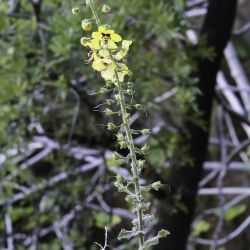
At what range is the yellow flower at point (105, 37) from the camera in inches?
24.4

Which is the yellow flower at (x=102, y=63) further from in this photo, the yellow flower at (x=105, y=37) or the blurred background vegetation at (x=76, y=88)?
the blurred background vegetation at (x=76, y=88)

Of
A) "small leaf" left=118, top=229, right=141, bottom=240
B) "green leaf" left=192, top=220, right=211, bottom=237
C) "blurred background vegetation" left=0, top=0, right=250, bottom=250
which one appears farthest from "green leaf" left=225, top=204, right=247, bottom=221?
"small leaf" left=118, top=229, right=141, bottom=240

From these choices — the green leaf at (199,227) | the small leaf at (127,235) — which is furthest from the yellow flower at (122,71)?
the green leaf at (199,227)

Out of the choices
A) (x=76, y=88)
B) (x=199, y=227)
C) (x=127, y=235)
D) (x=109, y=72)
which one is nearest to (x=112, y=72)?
(x=109, y=72)

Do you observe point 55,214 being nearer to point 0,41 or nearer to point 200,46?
point 0,41

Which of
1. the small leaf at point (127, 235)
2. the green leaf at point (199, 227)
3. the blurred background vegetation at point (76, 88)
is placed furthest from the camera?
the green leaf at point (199, 227)

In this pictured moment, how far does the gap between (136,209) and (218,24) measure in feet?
5.29

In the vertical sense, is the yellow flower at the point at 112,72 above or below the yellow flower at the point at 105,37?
below

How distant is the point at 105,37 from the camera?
63 cm

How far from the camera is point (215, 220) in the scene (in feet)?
11.9

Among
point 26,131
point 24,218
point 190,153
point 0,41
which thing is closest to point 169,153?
point 190,153

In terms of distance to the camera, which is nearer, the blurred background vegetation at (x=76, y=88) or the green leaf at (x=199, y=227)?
the blurred background vegetation at (x=76, y=88)

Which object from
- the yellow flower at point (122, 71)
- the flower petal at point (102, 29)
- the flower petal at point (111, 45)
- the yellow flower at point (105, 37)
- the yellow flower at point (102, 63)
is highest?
the flower petal at point (102, 29)

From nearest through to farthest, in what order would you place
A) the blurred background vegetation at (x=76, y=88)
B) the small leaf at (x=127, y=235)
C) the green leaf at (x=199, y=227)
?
the small leaf at (x=127, y=235) → the blurred background vegetation at (x=76, y=88) → the green leaf at (x=199, y=227)
